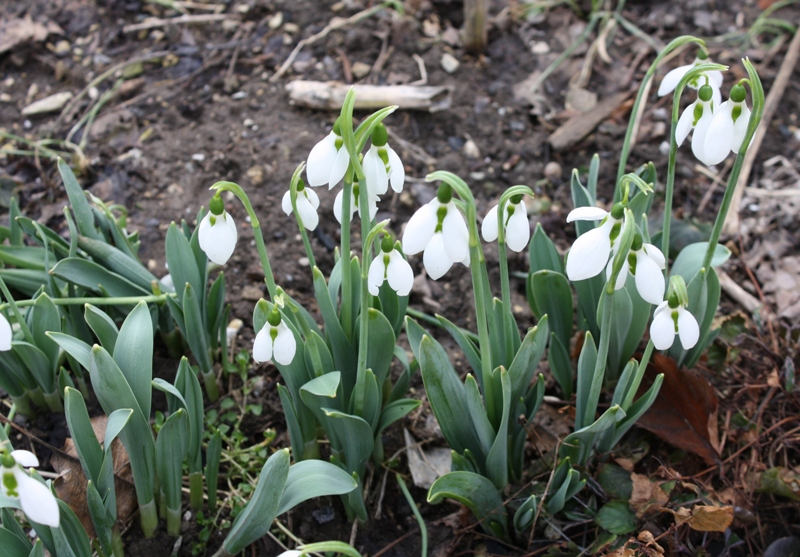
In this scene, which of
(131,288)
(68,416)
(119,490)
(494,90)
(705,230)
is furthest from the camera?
(494,90)

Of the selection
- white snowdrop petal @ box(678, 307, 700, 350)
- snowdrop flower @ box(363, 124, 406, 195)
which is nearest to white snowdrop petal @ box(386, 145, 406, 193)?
snowdrop flower @ box(363, 124, 406, 195)

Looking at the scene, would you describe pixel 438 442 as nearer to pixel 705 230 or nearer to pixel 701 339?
pixel 701 339

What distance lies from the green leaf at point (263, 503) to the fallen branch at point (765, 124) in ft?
6.53

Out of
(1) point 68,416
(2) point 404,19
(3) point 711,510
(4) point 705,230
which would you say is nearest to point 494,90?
(2) point 404,19

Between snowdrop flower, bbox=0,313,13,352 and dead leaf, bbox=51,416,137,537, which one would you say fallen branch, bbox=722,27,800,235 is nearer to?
dead leaf, bbox=51,416,137,537

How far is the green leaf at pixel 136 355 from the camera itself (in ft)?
4.99

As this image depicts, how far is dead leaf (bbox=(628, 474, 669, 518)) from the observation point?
5.42 ft

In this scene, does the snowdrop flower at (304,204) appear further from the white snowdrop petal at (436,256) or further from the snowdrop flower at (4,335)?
the snowdrop flower at (4,335)

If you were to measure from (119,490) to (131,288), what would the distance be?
1.67 feet

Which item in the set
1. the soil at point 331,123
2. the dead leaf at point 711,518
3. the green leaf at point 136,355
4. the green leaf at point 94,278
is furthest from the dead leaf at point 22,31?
the dead leaf at point 711,518

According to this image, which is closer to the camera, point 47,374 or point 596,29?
point 47,374

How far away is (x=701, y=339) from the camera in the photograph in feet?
6.16

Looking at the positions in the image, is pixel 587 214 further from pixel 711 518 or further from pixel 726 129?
pixel 711 518

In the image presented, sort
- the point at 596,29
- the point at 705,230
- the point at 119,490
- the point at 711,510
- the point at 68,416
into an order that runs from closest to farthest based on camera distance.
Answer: the point at 68,416 → the point at 711,510 → the point at 119,490 → the point at 705,230 → the point at 596,29
